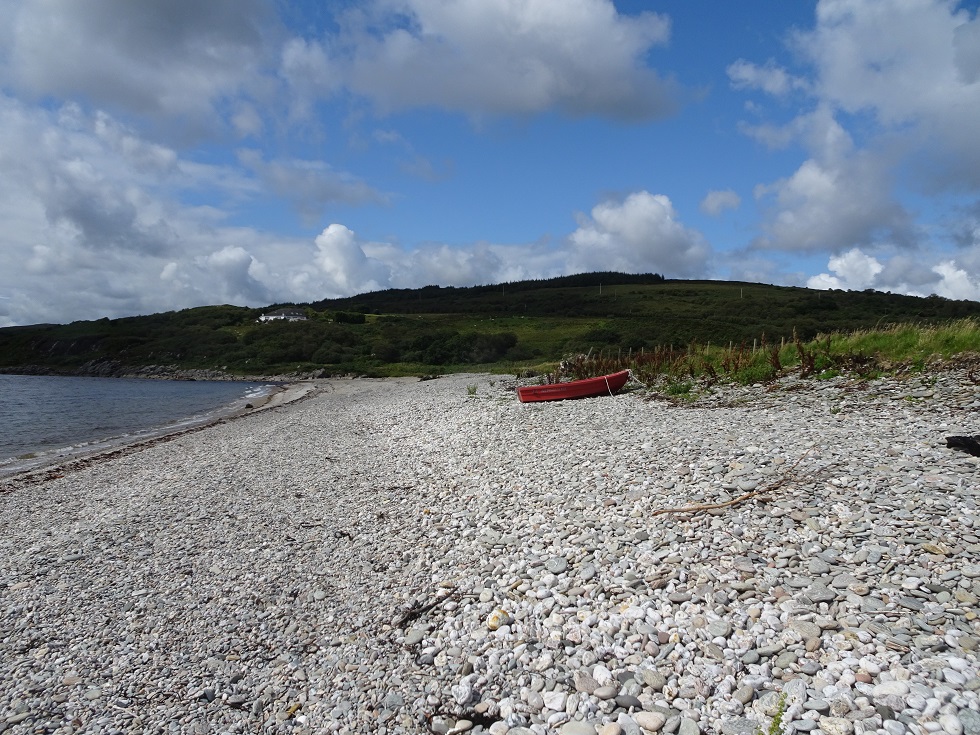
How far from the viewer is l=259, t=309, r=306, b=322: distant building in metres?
97.4

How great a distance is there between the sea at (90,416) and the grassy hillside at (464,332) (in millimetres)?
20603

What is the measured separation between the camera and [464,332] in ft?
258

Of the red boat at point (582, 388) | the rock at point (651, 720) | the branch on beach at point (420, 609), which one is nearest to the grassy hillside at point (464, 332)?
the red boat at point (582, 388)

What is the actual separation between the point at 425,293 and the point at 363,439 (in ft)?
500

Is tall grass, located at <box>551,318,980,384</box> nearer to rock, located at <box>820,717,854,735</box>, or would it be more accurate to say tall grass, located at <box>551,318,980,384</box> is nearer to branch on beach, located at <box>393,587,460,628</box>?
branch on beach, located at <box>393,587,460,628</box>

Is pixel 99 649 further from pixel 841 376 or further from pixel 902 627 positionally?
pixel 841 376

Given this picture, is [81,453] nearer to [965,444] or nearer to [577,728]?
[577,728]

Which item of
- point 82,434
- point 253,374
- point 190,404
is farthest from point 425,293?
point 82,434

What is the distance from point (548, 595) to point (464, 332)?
7298cm

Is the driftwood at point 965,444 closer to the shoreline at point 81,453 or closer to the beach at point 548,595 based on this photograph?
the beach at point 548,595

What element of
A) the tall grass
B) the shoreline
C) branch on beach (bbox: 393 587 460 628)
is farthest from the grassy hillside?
branch on beach (bbox: 393 587 460 628)

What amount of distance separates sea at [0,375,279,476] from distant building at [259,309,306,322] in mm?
46452

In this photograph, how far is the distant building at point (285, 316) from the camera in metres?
97.4

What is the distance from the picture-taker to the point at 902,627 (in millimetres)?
4469
